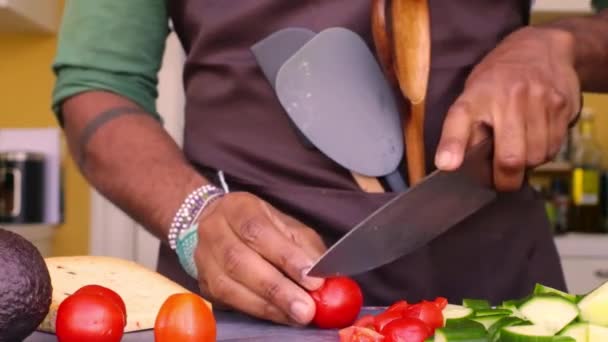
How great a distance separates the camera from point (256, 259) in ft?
2.62

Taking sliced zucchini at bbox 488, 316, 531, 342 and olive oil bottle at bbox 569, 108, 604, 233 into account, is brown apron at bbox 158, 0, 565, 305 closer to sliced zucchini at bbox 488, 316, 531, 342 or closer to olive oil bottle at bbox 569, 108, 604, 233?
sliced zucchini at bbox 488, 316, 531, 342

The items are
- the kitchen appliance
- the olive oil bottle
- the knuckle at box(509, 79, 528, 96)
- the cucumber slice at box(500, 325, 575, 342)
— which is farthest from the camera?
the olive oil bottle

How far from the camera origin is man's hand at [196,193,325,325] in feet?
2.53

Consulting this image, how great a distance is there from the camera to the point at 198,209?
2.91 feet

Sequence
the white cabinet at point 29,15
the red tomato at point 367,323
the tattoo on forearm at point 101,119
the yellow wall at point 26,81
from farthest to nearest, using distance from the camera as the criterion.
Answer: the yellow wall at point 26,81 → the white cabinet at point 29,15 → the tattoo on forearm at point 101,119 → the red tomato at point 367,323

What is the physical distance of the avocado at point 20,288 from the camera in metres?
0.63

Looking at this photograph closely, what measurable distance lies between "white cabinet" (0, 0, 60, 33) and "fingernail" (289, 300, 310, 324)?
1.67 meters

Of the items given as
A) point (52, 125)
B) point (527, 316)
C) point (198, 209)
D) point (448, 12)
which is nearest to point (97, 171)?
point (198, 209)

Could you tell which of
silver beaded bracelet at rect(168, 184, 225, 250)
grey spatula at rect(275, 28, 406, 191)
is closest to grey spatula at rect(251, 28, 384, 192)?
grey spatula at rect(275, 28, 406, 191)

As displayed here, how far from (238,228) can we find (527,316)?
0.27 m

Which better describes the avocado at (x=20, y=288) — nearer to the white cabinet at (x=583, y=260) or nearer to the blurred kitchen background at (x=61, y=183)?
the blurred kitchen background at (x=61, y=183)

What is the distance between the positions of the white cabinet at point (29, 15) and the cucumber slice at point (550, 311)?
1.80 metres

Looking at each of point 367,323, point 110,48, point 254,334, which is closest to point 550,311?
point 367,323

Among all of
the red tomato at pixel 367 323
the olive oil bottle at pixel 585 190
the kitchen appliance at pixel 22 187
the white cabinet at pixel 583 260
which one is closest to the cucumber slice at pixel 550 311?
the red tomato at pixel 367 323
